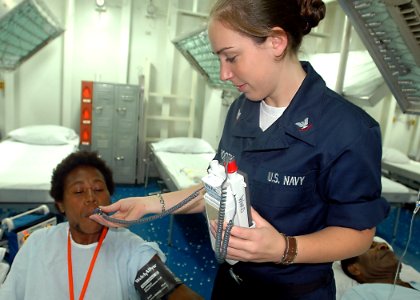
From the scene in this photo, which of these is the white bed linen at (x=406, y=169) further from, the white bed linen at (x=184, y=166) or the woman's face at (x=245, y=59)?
the woman's face at (x=245, y=59)

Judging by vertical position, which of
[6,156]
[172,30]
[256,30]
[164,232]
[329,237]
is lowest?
[164,232]

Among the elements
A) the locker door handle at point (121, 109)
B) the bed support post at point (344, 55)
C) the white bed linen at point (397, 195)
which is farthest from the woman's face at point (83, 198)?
the locker door handle at point (121, 109)

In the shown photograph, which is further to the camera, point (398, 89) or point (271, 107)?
point (398, 89)

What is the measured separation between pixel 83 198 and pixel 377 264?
1.83m

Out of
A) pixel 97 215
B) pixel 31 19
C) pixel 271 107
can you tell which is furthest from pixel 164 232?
pixel 271 107

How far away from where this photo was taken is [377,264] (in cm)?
211

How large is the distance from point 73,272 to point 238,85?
108 centimetres

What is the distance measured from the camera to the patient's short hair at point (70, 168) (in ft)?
5.09

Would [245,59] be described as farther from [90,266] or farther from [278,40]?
[90,266]

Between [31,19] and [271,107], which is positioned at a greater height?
[31,19]

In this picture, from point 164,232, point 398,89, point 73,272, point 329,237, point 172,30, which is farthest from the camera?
point 172,30

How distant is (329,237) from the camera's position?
2.52 ft

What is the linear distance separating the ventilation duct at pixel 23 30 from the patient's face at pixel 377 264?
9.50ft

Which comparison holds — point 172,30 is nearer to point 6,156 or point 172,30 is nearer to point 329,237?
point 6,156
